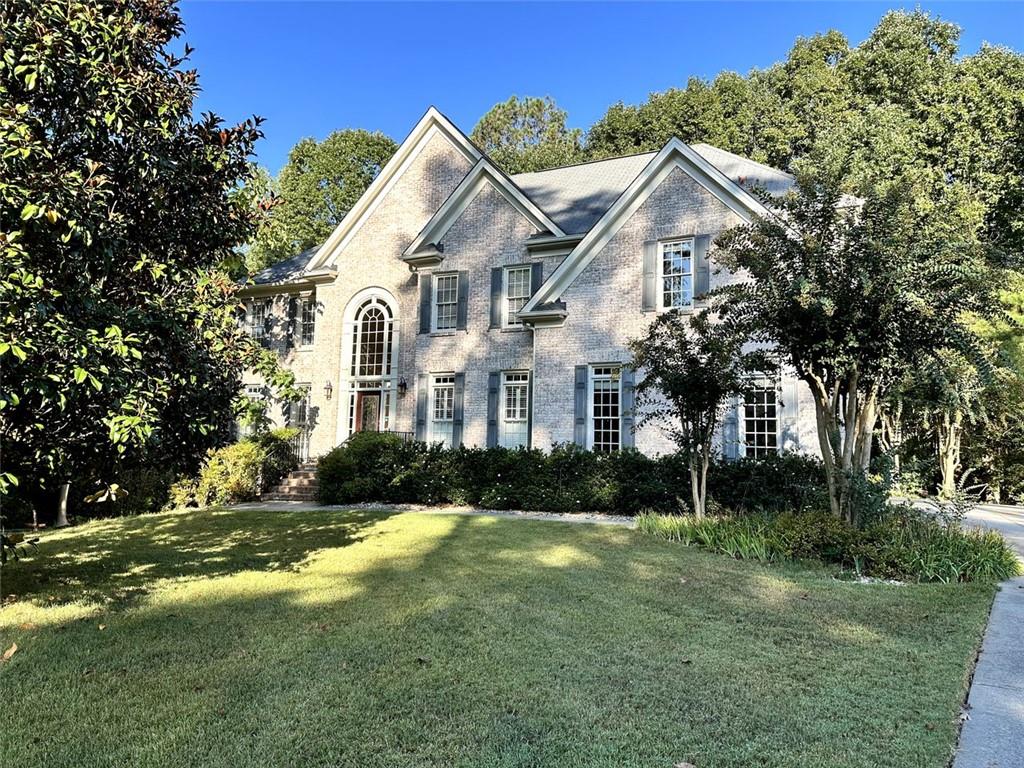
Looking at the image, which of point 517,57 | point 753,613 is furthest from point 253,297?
point 753,613

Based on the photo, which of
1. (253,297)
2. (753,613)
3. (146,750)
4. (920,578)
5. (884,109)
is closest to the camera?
(146,750)

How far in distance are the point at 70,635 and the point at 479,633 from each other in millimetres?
3041

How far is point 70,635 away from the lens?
15.3ft

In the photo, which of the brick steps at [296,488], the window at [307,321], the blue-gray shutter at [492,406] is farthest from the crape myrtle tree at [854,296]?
the window at [307,321]

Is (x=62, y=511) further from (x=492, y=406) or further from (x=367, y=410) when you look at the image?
(x=492, y=406)

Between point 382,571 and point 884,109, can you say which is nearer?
point 382,571

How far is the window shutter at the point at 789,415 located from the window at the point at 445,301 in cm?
882

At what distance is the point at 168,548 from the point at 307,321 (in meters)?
12.9

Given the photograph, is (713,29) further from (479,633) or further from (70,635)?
(70,635)

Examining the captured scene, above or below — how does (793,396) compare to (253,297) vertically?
below

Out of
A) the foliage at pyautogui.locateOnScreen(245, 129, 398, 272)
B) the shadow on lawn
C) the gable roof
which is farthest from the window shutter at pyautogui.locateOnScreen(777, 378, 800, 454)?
the foliage at pyautogui.locateOnScreen(245, 129, 398, 272)

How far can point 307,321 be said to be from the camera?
2086cm

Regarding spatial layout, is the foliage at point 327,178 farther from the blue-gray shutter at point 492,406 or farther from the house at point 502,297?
the blue-gray shutter at point 492,406

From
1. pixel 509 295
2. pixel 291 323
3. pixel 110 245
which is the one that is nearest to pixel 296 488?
pixel 291 323
